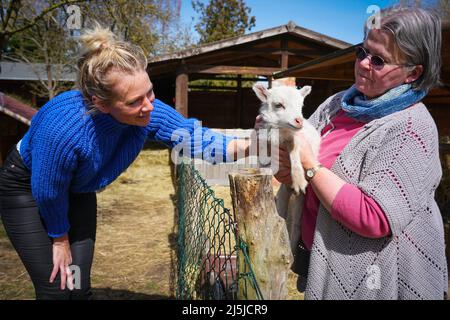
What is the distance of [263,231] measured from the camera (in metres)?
1.41

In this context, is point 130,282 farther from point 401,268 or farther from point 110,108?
point 401,268

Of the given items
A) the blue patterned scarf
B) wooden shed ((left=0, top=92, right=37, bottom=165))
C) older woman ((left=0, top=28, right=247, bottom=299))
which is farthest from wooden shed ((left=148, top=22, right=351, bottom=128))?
the blue patterned scarf

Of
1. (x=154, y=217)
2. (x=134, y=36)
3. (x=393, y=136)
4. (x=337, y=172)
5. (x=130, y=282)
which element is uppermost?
(x=134, y=36)

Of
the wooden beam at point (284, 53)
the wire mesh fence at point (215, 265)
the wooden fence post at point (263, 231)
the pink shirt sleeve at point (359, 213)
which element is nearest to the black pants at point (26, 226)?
the wire mesh fence at point (215, 265)

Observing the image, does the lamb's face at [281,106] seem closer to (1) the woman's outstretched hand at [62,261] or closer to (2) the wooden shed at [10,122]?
(1) the woman's outstretched hand at [62,261]

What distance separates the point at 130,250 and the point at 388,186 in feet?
14.9

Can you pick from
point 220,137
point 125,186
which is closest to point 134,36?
point 125,186

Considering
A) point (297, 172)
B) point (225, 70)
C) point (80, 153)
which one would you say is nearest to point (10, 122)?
point (225, 70)

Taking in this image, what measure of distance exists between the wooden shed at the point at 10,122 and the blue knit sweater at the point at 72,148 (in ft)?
22.4

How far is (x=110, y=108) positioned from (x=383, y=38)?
126 cm

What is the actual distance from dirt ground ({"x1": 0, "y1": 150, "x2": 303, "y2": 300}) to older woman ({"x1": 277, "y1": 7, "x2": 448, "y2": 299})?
8.19 ft

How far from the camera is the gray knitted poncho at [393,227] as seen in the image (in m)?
1.44

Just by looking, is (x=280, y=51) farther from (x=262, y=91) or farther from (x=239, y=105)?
(x=262, y=91)

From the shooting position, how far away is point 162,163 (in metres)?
11.3
